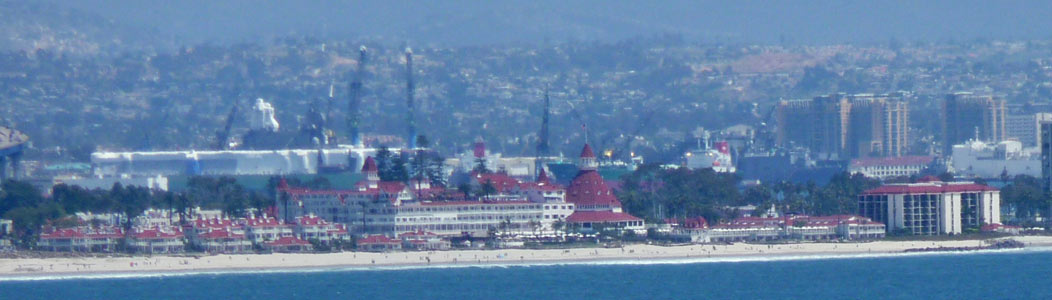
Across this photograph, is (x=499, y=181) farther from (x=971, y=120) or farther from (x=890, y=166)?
(x=971, y=120)

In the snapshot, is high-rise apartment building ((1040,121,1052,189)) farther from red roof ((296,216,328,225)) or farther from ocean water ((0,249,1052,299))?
red roof ((296,216,328,225))

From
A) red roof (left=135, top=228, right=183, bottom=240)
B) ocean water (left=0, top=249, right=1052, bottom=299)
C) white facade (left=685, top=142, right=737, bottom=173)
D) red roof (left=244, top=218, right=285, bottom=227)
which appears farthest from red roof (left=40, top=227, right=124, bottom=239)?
white facade (left=685, top=142, right=737, bottom=173)

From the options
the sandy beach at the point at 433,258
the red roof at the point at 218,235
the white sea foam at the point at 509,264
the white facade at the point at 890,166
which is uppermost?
the white facade at the point at 890,166

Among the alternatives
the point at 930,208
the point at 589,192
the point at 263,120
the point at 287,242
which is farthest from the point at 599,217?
the point at 263,120

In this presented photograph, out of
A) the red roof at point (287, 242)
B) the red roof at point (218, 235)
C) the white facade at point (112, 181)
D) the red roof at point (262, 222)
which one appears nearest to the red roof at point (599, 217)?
the red roof at point (262, 222)

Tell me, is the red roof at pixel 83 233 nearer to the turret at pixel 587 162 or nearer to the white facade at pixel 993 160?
the turret at pixel 587 162

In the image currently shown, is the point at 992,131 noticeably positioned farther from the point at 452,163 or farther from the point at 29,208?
the point at 29,208

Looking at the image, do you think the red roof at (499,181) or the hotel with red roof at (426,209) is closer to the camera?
the hotel with red roof at (426,209)
